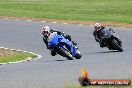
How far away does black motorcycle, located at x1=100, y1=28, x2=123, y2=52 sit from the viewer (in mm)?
26487

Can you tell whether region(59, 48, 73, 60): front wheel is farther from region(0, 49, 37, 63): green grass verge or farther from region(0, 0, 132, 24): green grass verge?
region(0, 0, 132, 24): green grass verge

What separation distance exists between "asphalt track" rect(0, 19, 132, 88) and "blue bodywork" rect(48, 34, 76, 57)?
0.56 m

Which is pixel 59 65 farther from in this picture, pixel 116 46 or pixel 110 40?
pixel 110 40

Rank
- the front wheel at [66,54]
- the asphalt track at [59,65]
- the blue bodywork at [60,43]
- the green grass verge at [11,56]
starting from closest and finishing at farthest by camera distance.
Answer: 1. the asphalt track at [59,65]
2. the front wheel at [66,54]
3. the blue bodywork at [60,43]
4. the green grass verge at [11,56]

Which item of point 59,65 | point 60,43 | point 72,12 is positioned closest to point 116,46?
point 60,43

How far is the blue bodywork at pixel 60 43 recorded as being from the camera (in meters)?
23.2

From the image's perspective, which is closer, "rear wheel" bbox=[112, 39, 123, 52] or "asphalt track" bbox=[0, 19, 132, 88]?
"asphalt track" bbox=[0, 19, 132, 88]

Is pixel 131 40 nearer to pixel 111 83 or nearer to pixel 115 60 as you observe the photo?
pixel 115 60

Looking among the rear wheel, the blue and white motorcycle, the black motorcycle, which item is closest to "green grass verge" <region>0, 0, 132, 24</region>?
the black motorcycle

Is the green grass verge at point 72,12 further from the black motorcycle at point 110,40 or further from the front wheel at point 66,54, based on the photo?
the front wheel at point 66,54

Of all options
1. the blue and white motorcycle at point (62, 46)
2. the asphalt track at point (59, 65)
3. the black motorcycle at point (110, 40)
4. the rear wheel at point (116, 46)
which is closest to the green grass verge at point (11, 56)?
the asphalt track at point (59, 65)

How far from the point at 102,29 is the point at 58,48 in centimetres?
457

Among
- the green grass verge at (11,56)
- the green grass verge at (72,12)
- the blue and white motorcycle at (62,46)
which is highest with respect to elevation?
the blue and white motorcycle at (62,46)

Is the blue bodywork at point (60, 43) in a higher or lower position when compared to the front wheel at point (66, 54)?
higher
